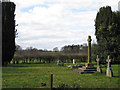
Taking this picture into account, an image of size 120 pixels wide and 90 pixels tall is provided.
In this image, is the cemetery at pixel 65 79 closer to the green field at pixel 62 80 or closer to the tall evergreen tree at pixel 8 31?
the green field at pixel 62 80

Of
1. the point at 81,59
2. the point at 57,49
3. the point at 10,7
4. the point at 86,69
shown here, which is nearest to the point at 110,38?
the point at 81,59

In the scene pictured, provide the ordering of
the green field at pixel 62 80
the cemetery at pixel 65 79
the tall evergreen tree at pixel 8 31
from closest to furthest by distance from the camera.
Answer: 1. the cemetery at pixel 65 79
2. the green field at pixel 62 80
3. the tall evergreen tree at pixel 8 31

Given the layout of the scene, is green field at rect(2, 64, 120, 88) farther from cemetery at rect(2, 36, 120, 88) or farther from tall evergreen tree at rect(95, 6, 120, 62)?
tall evergreen tree at rect(95, 6, 120, 62)

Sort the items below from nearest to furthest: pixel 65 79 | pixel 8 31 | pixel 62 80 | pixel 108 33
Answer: pixel 62 80 → pixel 65 79 → pixel 8 31 → pixel 108 33

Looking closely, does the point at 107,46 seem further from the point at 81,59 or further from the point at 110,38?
the point at 81,59

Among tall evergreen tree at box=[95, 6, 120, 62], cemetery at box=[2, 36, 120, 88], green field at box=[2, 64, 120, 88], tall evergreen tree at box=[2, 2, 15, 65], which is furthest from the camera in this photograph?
tall evergreen tree at box=[95, 6, 120, 62]

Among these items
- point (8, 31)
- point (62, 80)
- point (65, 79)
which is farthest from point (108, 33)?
point (62, 80)

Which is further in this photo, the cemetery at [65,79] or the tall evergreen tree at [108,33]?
the tall evergreen tree at [108,33]

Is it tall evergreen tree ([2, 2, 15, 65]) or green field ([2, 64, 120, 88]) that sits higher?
tall evergreen tree ([2, 2, 15, 65])

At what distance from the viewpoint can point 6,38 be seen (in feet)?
105

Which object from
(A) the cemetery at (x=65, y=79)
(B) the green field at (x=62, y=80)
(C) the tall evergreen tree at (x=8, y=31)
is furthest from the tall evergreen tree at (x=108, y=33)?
(B) the green field at (x=62, y=80)

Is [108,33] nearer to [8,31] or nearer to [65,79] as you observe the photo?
[8,31]

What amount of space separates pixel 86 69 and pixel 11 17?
19.6m

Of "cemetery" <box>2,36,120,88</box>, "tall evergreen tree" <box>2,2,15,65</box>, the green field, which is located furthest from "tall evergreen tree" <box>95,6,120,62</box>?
the green field
